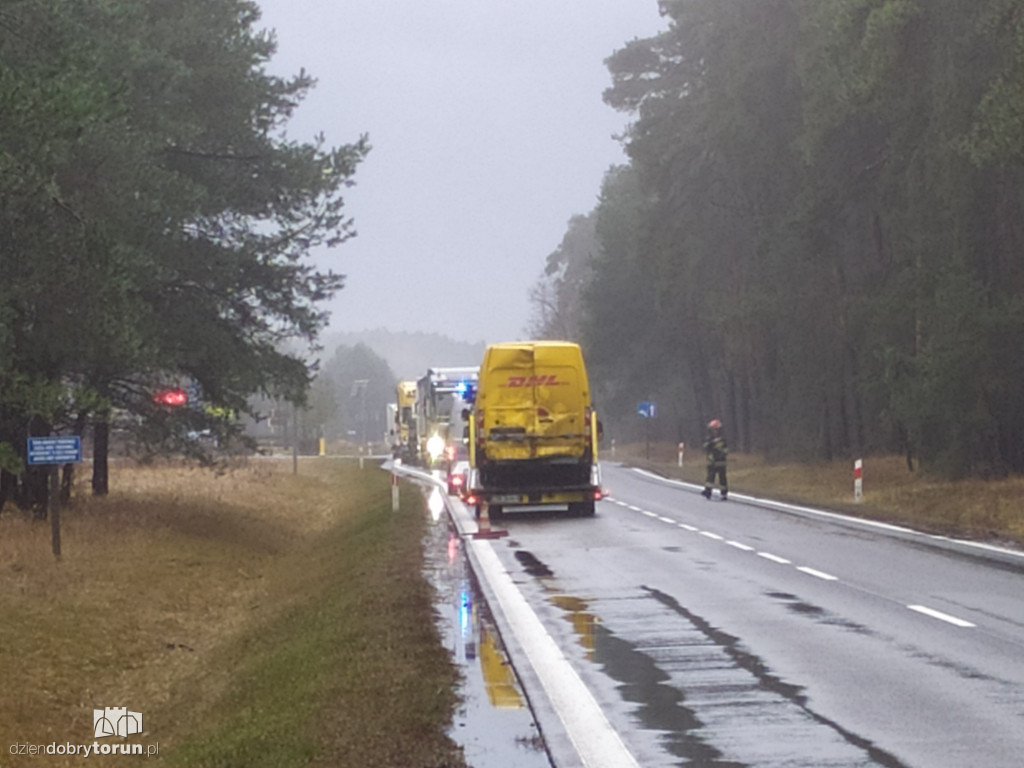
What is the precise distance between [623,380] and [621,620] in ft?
272

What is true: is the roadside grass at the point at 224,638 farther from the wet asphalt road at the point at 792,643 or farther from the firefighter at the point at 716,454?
the firefighter at the point at 716,454

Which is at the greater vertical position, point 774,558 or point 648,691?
point 774,558

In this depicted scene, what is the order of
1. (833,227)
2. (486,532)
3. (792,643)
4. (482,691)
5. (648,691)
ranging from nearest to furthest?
(648,691) → (482,691) → (792,643) → (486,532) → (833,227)

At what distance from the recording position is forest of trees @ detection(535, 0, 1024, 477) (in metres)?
34.8

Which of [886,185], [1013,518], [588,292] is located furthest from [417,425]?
[1013,518]

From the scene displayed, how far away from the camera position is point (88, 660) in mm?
18594

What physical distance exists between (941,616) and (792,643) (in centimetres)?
234

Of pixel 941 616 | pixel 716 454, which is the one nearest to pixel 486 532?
pixel 716 454

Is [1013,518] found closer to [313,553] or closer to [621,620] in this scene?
[313,553]

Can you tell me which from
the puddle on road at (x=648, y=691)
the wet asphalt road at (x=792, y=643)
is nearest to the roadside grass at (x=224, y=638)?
the puddle on road at (x=648, y=691)

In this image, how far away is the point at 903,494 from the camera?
36.4 meters

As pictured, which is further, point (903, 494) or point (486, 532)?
point (903, 494)

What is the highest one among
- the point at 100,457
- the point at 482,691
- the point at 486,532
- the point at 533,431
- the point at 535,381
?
the point at 535,381

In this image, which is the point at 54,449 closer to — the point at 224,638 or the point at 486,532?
the point at 224,638
